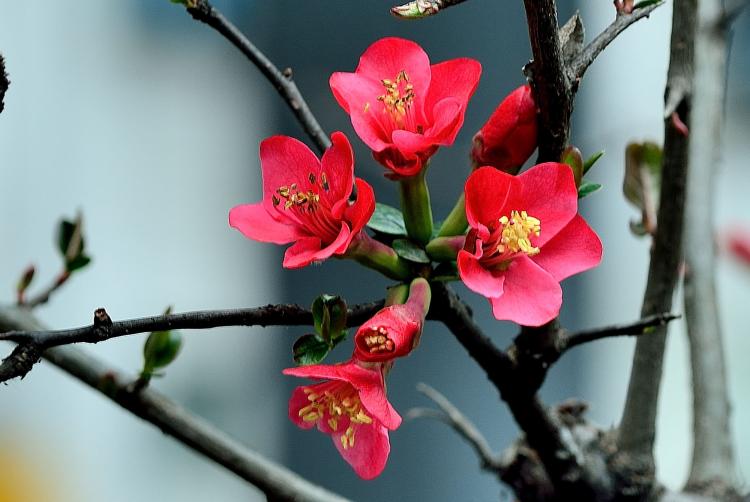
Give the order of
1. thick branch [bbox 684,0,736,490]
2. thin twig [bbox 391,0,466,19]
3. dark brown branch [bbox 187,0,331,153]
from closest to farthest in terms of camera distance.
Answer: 1. thin twig [bbox 391,0,466,19]
2. dark brown branch [bbox 187,0,331,153]
3. thick branch [bbox 684,0,736,490]

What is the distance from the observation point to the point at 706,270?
55 centimetres

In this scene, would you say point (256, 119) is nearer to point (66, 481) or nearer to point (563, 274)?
point (66, 481)

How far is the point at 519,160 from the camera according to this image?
354 mm

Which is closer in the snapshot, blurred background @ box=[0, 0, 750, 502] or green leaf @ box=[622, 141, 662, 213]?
green leaf @ box=[622, 141, 662, 213]

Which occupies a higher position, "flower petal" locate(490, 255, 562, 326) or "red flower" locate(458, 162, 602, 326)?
"red flower" locate(458, 162, 602, 326)

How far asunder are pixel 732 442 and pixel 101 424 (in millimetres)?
1451

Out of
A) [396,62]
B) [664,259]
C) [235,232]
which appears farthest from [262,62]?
[235,232]

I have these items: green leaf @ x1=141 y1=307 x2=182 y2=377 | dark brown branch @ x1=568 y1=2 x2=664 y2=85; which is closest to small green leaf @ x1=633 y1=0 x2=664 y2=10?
dark brown branch @ x1=568 y1=2 x2=664 y2=85

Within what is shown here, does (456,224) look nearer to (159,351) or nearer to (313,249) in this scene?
(313,249)

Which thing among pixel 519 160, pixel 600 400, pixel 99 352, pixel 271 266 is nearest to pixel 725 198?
pixel 600 400

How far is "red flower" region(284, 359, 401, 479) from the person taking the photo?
0.30 m

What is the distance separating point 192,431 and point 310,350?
17 cm

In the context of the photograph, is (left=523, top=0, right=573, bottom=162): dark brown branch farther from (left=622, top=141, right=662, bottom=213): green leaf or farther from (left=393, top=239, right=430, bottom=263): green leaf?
(left=622, top=141, right=662, bottom=213): green leaf

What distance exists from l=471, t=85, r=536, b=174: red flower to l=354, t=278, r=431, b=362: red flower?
0.07m
